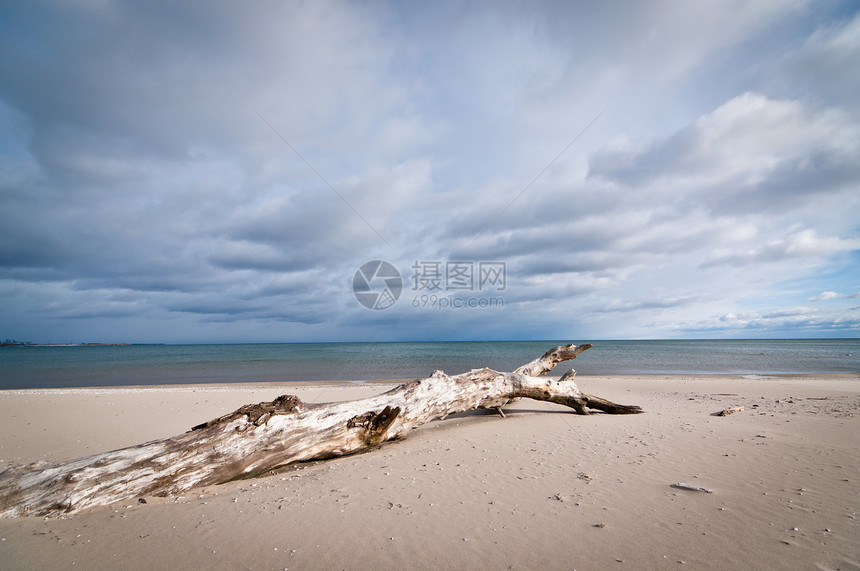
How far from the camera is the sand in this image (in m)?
3.57

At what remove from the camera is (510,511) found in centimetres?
442

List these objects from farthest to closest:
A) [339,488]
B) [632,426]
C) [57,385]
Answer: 1. [57,385]
2. [632,426]
3. [339,488]

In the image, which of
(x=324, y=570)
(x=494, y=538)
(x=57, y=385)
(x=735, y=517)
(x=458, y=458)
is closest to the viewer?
(x=324, y=570)

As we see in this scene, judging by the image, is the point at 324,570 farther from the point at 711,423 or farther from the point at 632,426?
the point at 711,423

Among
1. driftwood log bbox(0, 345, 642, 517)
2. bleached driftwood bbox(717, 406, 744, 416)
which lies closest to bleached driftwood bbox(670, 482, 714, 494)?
driftwood log bbox(0, 345, 642, 517)

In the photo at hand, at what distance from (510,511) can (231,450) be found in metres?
3.89

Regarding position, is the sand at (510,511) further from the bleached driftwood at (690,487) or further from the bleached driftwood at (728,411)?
the bleached driftwood at (728,411)

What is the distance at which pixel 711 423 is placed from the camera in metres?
8.80

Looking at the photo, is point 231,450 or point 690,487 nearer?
point 690,487

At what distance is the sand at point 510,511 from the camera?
357 centimetres

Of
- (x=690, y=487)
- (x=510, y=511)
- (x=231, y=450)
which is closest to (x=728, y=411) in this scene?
(x=690, y=487)

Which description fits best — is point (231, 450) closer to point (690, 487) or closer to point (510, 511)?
point (510, 511)

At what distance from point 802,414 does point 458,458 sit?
960cm

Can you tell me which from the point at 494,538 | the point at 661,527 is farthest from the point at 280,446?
the point at 661,527
